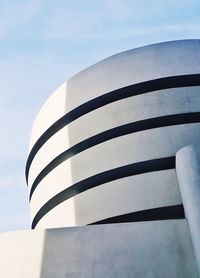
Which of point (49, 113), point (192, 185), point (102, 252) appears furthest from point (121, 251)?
point (49, 113)

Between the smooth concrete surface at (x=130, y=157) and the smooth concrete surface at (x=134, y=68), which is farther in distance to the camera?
the smooth concrete surface at (x=134, y=68)

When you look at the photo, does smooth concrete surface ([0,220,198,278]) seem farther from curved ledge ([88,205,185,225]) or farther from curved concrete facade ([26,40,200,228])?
curved concrete facade ([26,40,200,228])

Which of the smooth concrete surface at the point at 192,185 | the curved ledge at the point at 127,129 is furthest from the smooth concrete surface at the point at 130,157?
the smooth concrete surface at the point at 192,185

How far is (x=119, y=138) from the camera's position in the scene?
17.6 metres

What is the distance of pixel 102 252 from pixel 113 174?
655 centimetres

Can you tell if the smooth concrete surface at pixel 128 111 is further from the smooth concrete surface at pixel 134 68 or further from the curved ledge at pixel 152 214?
the curved ledge at pixel 152 214

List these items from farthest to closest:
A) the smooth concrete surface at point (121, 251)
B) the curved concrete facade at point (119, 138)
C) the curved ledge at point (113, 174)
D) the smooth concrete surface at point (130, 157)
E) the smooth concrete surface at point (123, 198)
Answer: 1. the curved ledge at point (113, 174)
2. the curved concrete facade at point (119, 138)
3. the smooth concrete surface at point (130, 157)
4. the smooth concrete surface at point (123, 198)
5. the smooth concrete surface at point (121, 251)

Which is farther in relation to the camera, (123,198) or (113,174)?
(113,174)

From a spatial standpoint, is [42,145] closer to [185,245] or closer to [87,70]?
[87,70]

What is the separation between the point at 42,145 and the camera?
867 inches

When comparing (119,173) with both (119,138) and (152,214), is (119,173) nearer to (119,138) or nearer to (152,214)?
(119,138)

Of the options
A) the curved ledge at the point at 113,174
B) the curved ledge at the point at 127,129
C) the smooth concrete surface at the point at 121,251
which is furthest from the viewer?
the curved ledge at the point at 127,129

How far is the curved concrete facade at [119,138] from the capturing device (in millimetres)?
15859

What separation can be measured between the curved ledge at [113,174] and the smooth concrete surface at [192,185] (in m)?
3.43
